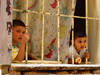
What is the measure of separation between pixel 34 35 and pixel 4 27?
101 cm

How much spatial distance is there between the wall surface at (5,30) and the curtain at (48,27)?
0.72 meters

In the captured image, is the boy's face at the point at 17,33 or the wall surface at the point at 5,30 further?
the boy's face at the point at 17,33

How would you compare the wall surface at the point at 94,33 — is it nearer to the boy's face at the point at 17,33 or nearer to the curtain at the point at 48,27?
the curtain at the point at 48,27

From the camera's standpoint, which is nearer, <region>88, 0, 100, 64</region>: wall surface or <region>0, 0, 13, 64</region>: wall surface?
<region>0, 0, 13, 64</region>: wall surface

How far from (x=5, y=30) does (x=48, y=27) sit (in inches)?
40.0

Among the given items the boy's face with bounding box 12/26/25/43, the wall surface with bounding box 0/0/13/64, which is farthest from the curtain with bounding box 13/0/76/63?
the wall surface with bounding box 0/0/13/64

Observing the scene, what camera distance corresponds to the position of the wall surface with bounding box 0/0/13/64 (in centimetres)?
118

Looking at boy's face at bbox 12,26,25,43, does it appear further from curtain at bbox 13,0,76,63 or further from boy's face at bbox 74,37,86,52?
boy's face at bbox 74,37,86,52

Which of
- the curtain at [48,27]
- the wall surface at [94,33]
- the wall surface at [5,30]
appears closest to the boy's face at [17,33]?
the curtain at [48,27]

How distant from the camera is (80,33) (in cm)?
244

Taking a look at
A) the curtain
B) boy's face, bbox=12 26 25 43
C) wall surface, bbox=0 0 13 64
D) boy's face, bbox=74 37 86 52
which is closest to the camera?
wall surface, bbox=0 0 13 64

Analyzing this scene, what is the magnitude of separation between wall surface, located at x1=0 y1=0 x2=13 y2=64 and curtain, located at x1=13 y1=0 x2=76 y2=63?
0.72 metres

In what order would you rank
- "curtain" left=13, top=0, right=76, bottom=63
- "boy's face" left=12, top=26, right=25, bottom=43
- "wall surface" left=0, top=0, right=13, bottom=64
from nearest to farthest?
"wall surface" left=0, top=0, right=13, bottom=64, "boy's face" left=12, top=26, right=25, bottom=43, "curtain" left=13, top=0, right=76, bottom=63

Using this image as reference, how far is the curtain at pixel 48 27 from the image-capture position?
196 cm
